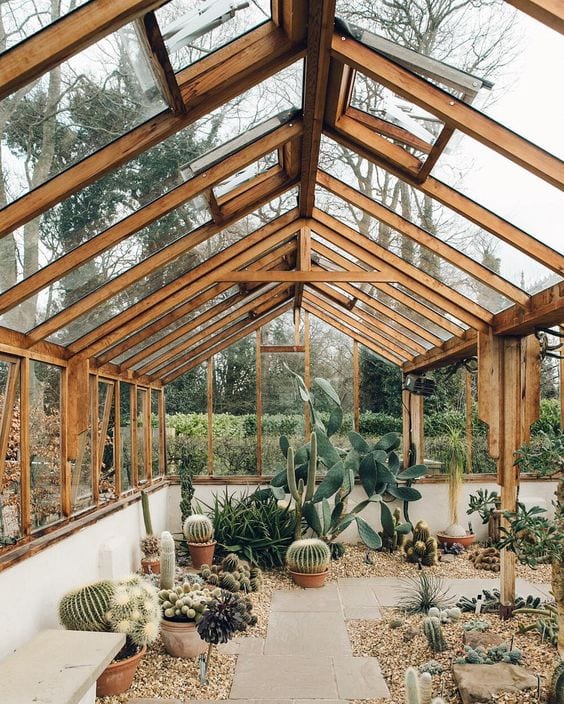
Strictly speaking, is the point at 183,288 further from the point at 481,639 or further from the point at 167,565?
the point at 481,639

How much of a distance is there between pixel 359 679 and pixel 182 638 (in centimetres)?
128

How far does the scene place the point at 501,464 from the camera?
5746 millimetres

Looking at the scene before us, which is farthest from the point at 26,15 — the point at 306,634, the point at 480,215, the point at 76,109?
the point at 306,634

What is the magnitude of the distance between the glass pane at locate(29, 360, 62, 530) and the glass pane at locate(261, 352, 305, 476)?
15.2ft

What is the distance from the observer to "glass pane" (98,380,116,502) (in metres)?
6.80

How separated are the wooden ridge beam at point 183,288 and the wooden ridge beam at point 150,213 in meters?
1.66

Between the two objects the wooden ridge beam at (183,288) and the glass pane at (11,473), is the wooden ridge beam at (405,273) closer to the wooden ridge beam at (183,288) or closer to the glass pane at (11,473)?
the wooden ridge beam at (183,288)

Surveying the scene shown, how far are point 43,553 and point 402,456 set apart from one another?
6426 millimetres

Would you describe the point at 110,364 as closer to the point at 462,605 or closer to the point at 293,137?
the point at 293,137

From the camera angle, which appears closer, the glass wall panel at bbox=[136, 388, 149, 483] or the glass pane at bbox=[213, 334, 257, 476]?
the glass wall panel at bbox=[136, 388, 149, 483]

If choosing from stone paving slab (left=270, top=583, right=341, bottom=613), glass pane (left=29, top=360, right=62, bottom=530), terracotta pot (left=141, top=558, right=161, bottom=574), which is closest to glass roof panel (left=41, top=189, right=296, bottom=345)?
glass pane (left=29, top=360, right=62, bottom=530)

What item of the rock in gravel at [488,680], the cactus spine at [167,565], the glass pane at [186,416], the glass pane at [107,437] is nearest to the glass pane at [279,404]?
the glass pane at [186,416]

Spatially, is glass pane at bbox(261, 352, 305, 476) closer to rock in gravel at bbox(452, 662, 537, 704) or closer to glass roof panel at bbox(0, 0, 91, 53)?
rock in gravel at bbox(452, 662, 537, 704)

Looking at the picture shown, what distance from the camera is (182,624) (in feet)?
16.0
